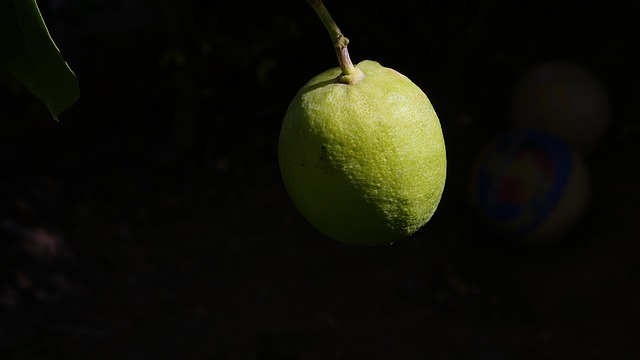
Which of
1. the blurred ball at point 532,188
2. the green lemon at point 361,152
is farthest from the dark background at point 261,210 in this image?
the green lemon at point 361,152

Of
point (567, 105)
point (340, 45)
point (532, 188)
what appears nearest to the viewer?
point (340, 45)

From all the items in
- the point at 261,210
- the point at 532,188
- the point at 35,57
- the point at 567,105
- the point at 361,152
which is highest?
the point at 567,105

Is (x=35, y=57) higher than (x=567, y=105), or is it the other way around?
(x=567, y=105)

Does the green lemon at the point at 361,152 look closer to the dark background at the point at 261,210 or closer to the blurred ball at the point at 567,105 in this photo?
the dark background at the point at 261,210

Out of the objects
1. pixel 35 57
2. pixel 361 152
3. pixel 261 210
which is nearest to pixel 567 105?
pixel 261 210

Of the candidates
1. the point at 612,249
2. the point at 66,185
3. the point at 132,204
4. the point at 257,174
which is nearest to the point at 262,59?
the point at 257,174

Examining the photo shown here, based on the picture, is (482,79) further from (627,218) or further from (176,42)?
(176,42)

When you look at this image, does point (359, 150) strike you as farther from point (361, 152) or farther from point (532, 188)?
point (532, 188)
